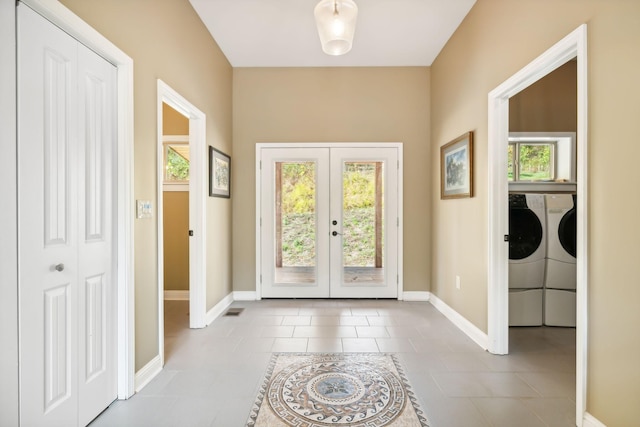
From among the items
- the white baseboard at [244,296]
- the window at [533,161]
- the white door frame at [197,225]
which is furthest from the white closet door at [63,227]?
the window at [533,161]

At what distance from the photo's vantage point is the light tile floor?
1911 mm

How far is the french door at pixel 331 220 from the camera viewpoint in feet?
14.3

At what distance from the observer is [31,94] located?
1.43 m

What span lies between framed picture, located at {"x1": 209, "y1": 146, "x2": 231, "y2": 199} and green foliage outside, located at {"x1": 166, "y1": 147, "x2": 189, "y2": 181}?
0.66m

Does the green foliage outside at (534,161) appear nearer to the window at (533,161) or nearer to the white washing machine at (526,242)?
the window at (533,161)

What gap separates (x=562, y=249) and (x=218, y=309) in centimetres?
359

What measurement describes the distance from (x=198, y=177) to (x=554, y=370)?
337 cm

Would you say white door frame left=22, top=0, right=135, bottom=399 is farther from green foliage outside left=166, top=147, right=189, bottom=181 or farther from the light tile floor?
green foliage outside left=166, top=147, right=189, bottom=181

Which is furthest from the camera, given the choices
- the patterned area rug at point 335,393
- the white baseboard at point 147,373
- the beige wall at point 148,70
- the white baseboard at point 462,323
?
the white baseboard at point 462,323

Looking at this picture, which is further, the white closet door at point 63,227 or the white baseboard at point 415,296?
the white baseboard at point 415,296

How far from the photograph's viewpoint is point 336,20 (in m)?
2.47

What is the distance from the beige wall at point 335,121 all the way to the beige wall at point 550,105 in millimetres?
1098

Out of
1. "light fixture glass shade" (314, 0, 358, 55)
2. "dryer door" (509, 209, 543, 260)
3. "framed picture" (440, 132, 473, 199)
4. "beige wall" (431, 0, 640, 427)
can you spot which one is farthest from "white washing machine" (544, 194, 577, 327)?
"light fixture glass shade" (314, 0, 358, 55)

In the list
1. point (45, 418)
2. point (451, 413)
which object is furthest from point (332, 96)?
point (45, 418)
